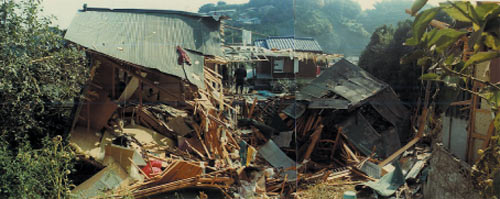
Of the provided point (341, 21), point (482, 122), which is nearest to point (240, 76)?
point (341, 21)

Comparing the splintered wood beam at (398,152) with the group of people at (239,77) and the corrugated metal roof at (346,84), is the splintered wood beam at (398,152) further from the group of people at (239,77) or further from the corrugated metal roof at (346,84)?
the group of people at (239,77)

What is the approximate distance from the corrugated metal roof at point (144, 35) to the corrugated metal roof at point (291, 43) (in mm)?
1096

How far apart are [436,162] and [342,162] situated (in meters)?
1.87

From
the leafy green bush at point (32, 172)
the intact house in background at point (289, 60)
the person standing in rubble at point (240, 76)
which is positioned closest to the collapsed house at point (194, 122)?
the intact house in background at point (289, 60)

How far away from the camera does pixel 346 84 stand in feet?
16.9

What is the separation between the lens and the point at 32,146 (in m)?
4.68

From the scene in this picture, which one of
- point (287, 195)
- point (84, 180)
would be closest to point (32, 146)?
point (84, 180)

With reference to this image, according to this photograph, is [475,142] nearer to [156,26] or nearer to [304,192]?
[304,192]

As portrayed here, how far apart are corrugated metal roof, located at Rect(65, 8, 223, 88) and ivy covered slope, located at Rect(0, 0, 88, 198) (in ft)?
1.07

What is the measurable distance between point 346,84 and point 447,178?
1799 mm

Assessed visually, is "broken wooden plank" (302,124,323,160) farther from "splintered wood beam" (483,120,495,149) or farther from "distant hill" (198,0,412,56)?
"splintered wood beam" (483,120,495,149)

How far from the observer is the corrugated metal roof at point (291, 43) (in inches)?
194

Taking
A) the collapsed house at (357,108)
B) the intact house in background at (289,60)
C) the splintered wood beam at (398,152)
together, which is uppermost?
the intact house in background at (289,60)

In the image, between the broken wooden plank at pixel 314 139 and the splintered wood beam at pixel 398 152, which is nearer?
the splintered wood beam at pixel 398 152
